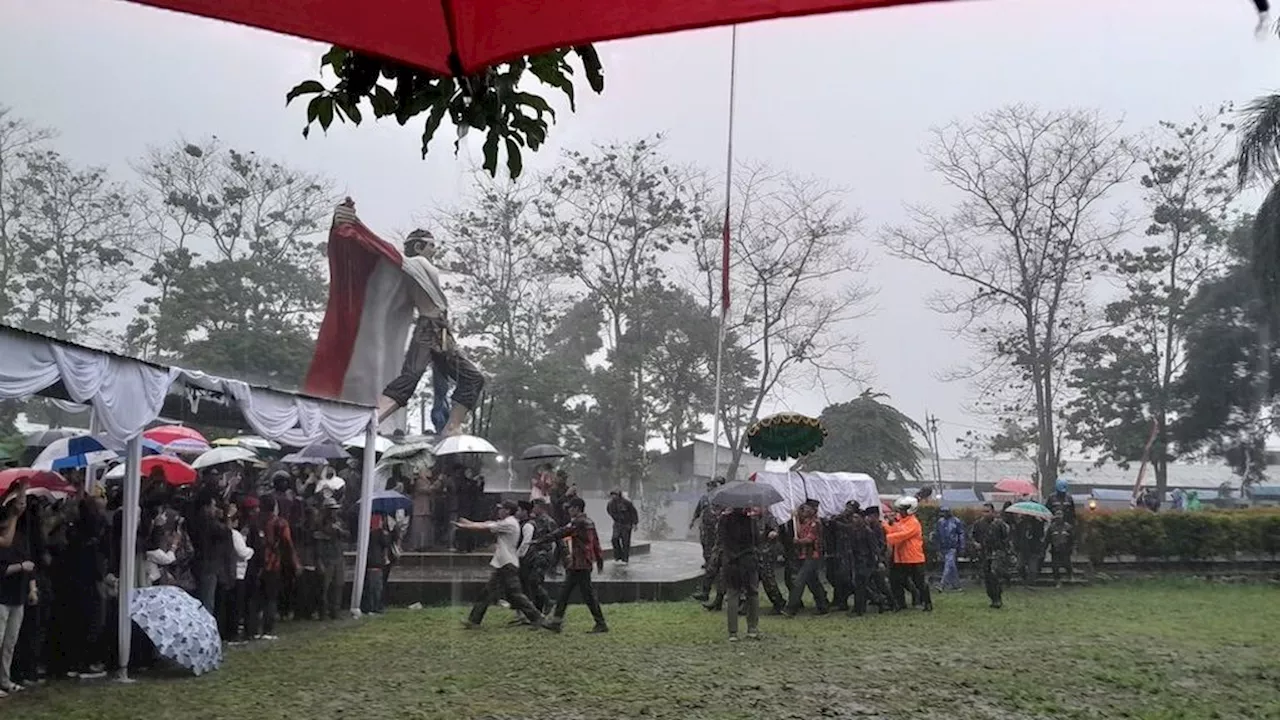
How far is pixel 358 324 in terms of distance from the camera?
74.0ft

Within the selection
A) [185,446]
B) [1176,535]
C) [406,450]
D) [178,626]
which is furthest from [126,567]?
[1176,535]

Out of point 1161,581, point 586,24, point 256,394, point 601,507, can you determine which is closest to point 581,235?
point 601,507

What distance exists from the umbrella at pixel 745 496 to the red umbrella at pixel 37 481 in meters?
6.51

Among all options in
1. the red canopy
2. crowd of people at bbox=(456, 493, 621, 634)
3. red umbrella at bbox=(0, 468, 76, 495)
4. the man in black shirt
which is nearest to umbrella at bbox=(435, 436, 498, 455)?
crowd of people at bbox=(456, 493, 621, 634)

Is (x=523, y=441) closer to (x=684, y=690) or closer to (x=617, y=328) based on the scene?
(x=617, y=328)

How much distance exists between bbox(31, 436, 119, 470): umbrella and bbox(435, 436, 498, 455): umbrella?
25.0 feet

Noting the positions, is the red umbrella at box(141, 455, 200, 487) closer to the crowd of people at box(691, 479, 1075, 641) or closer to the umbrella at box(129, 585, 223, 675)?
the umbrella at box(129, 585, 223, 675)

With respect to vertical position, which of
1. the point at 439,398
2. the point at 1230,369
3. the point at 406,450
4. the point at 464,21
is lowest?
the point at 406,450

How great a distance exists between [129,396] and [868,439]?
25.0 m

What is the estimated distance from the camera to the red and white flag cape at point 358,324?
880 inches

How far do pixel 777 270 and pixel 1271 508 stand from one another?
38.7ft

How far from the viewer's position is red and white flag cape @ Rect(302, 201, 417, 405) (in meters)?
22.4

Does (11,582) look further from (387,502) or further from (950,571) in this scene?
(950,571)

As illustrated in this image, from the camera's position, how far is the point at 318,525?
A: 13.7m
